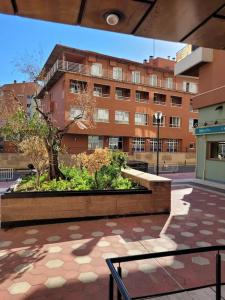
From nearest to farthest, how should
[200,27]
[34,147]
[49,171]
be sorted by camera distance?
[200,27], [34,147], [49,171]

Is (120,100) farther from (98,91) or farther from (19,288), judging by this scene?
(19,288)

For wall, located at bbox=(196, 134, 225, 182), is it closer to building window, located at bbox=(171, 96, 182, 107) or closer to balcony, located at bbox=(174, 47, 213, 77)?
balcony, located at bbox=(174, 47, 213, 77)

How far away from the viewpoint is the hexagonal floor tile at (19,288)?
11.5 ft

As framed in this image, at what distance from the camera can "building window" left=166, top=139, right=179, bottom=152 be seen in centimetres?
3541

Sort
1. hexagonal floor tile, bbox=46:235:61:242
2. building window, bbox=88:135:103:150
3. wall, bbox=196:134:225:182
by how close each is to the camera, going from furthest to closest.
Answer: building window, bbox=88:135:103:150 < wall, bbox=196:134:225:182 < hexagonal floor tile, bbox=46:235:61:242

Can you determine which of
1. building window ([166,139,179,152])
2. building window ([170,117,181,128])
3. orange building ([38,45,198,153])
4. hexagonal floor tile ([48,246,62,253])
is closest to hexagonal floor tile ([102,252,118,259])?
hexagonal floor tile ([48,246,62,253])

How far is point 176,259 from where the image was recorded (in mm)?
4520

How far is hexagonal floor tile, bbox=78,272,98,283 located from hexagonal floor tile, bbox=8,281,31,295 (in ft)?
2.44

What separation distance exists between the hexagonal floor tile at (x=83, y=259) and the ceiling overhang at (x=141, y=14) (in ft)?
11.8

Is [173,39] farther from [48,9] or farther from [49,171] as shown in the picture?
[49,171]

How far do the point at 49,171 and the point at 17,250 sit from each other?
3665 millimetres

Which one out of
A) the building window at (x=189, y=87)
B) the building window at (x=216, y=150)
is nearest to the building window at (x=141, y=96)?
the building window at (x=189, y=87)

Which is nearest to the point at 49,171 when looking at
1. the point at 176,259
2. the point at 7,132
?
the point at 7,132

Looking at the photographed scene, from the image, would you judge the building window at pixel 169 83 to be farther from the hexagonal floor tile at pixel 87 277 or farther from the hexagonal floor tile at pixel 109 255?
the hexagonal floor tile at pixel 87 277
